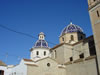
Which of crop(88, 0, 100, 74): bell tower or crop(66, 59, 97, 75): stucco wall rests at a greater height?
crop(88, 0, 100, 74): bell tower

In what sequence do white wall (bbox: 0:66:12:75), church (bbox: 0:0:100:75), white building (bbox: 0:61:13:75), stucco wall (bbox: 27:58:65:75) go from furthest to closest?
white building (bbox: 0:61:13:75)
white wall (bbox: 0:66:12:75)
stucco wall (bbox: 27:58:65:75)
church (bbox: 0:0:100:75)

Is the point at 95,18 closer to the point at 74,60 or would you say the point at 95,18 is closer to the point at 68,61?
the point at 74,60

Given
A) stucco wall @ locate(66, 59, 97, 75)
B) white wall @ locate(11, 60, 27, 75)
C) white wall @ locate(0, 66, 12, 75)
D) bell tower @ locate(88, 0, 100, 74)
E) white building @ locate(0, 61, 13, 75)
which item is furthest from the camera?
white building @ locate(0, 61, 13, 75)

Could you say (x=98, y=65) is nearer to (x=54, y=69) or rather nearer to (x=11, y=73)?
(x=54, y=69)

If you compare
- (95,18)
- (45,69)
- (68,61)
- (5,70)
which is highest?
(95,18)

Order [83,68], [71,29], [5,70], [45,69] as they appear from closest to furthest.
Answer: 1. [83,68]
2. [45,69]
3. [5,70]
4. [71,29]

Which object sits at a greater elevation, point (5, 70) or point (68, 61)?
point (68, 61)

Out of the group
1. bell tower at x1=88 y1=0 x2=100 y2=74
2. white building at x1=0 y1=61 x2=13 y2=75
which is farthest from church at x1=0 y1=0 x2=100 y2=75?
white building at x1=0 y1=61 x2=13 y2=75

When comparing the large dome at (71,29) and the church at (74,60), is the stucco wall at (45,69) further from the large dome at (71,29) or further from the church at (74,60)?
the large dome at (71,29)

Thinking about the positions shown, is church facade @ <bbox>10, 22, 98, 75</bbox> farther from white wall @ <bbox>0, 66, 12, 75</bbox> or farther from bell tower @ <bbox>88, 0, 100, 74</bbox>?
bell tower @ <bbox>88, 0, 100, 74</bbox>

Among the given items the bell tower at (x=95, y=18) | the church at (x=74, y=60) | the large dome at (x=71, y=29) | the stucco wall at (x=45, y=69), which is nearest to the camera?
the bell tower at (x=95, y=18)

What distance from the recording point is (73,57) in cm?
2331

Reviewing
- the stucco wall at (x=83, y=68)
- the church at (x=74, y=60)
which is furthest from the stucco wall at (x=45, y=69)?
the stucco wall at (x=83, y=68)

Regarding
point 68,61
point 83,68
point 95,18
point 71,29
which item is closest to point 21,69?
point 68,61
